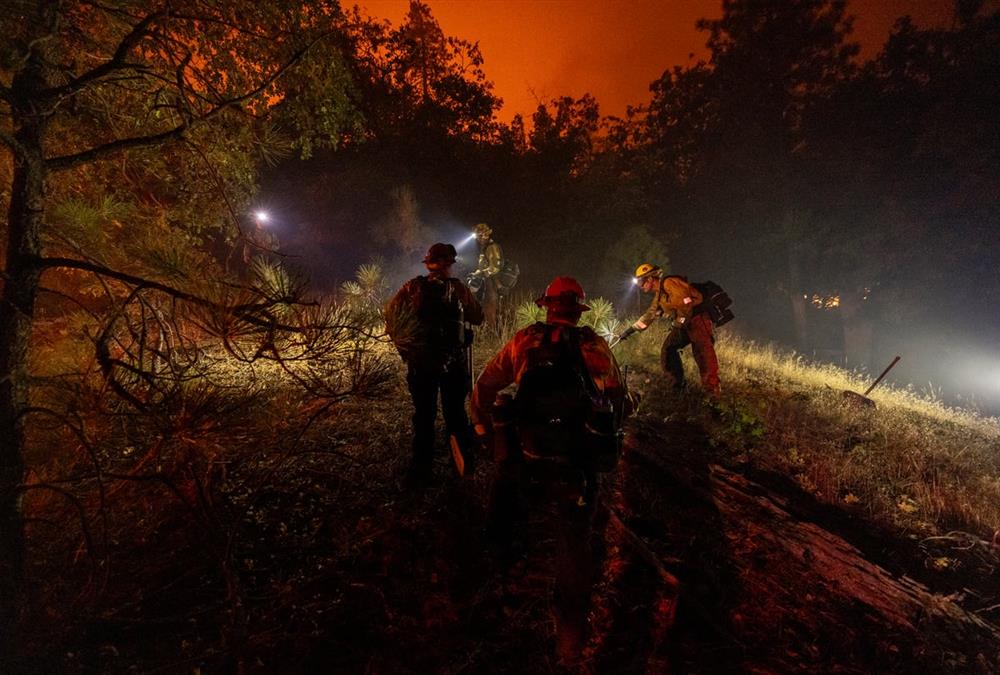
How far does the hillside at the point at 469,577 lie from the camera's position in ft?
6.60

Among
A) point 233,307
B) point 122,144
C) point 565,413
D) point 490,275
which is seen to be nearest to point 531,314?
point 490,275

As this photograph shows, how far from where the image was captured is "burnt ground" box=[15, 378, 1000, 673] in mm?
2033

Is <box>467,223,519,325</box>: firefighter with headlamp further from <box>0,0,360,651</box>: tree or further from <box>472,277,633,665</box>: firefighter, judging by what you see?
<box>472,277,633,665</box>: firefighter

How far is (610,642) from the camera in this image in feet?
7.57

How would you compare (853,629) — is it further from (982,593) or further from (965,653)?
(982,593)

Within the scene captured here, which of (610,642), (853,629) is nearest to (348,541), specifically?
(610,642)

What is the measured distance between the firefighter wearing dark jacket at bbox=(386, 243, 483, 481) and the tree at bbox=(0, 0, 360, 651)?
1325 mm

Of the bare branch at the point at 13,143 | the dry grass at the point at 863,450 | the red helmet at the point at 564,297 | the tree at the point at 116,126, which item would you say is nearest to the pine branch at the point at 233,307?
the tree at the point at 116,126

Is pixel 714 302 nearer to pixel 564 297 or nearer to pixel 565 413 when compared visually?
pixel 564 297

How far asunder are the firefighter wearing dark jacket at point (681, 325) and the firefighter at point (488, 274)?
3398 mm

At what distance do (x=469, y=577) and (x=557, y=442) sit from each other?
3.82 feet

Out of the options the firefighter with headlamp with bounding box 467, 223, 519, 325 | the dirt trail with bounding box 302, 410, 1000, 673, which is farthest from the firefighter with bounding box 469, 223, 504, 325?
the dirt trail with bounding box 302, 410, 1000, 673

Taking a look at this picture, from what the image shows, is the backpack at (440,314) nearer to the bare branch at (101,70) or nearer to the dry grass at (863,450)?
the bare branch at (101,70)

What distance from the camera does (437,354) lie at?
3385 millimetres
